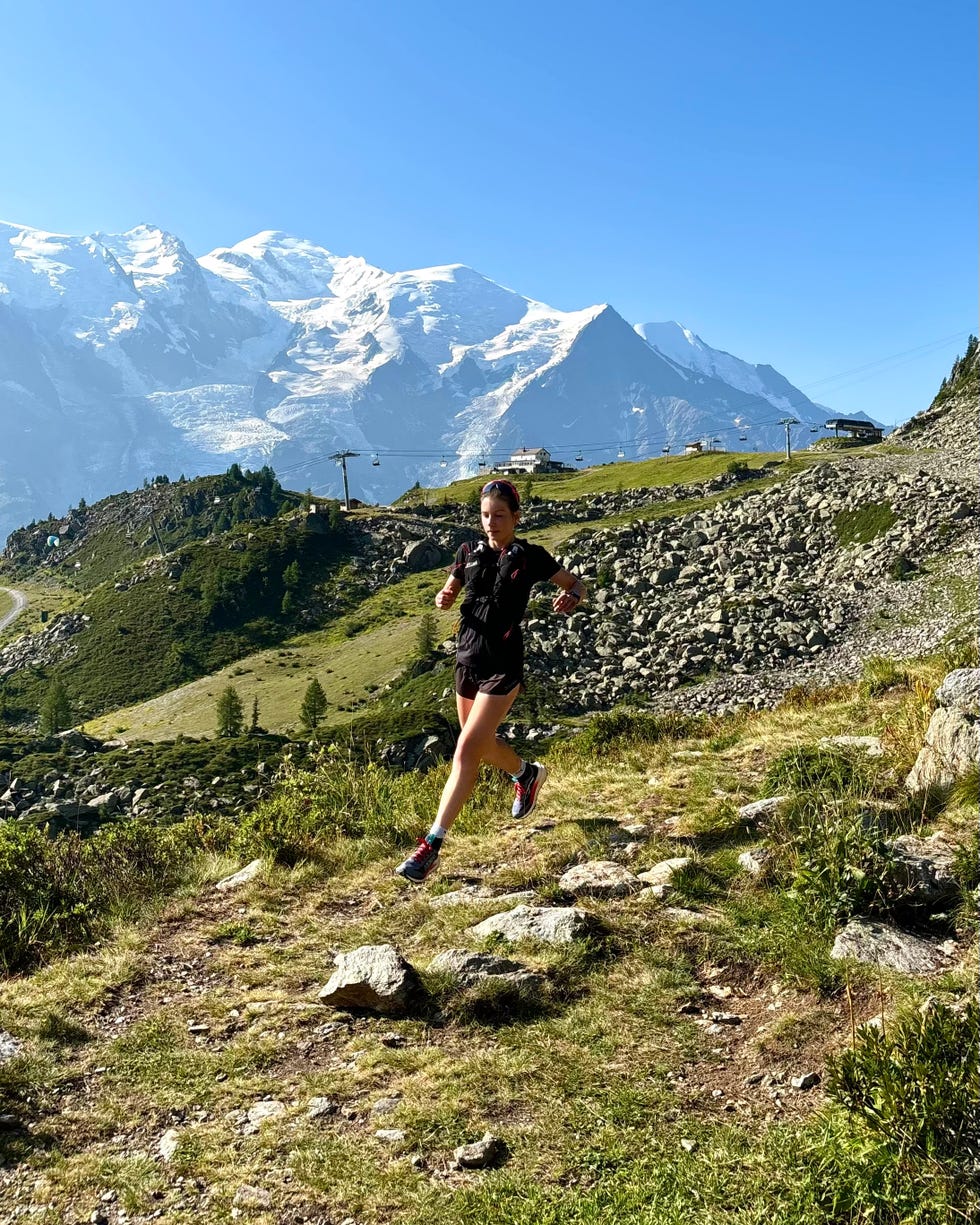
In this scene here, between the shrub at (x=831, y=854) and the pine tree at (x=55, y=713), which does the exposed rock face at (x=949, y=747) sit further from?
the pine tree at (x=55, y=713)

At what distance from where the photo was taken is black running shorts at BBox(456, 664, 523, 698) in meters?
6.92

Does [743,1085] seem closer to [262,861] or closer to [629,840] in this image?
[629,840]

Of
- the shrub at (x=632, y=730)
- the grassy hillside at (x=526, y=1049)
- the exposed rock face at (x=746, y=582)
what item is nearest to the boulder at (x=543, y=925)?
the grassy hillside at (x=526, y=1049)

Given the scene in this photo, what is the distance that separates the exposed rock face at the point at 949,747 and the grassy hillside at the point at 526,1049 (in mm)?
262

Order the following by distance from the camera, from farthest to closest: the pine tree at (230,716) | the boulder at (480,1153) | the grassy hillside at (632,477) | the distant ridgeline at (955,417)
Result: the grassy hillside at (632,477)
the pine tree at (230,716)
the distant ridgeline at (955,417)
the boulder at (480,1153)

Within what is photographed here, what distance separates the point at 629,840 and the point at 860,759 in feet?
8.08

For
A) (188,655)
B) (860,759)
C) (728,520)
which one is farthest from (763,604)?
(188,655)

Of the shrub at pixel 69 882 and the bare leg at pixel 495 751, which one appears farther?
the bare leg at pixel 495 751

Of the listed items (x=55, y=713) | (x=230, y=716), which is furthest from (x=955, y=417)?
(x=55, y=713)

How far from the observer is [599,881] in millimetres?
6691

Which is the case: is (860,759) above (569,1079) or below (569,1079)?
above

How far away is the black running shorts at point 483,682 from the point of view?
6.92 metres

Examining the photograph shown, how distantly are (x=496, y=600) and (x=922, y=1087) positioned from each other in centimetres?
440

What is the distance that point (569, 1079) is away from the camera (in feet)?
14.4
